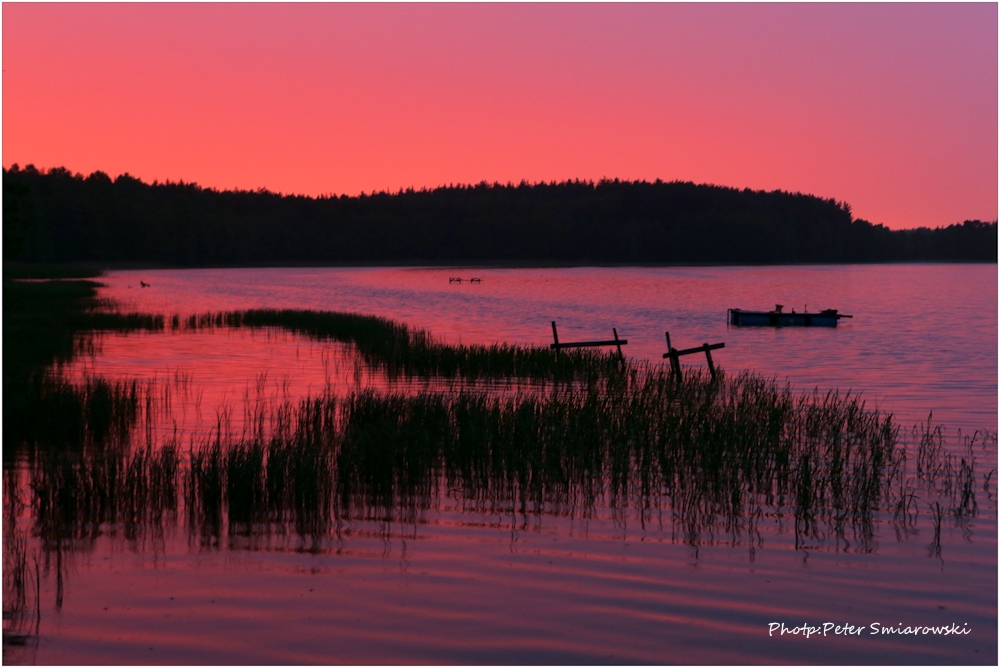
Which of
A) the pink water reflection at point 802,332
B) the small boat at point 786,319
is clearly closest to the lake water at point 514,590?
the pink water reflection at point 802,332

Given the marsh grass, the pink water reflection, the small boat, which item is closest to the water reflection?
the marsh grass

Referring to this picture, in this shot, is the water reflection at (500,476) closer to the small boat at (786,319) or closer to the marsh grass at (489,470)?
the marsh grass at (489,470)

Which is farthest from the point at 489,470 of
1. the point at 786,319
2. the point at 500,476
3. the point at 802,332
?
the point at 786,319

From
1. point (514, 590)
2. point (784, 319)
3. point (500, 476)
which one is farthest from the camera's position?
point (784, 319)

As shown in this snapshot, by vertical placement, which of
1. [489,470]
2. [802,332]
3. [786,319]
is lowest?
[489,470]

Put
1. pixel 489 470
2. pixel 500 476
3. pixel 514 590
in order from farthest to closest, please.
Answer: pixel 489 470, pixel 500 476, pixel 514 590

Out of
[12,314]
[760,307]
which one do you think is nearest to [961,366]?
[12,314]

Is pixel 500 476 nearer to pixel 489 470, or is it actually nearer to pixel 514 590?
pixel 489 470

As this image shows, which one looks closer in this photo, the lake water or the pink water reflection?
the lake water

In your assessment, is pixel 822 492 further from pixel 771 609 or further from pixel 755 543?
pixel 771 609

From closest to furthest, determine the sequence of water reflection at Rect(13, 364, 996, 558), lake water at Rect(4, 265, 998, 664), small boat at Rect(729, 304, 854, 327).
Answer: lake water at Rect(4, 265, 998, 664)
water reflection at Rect(13, 364, 996, 558)
small boat at Rect(729, 304, 854, 327)

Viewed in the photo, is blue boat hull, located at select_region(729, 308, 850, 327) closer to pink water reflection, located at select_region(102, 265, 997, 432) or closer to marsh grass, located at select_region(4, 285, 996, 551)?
pink water reflection, located at select_region(102, 265, 997, 432)

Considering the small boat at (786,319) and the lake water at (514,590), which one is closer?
the lake water at (514,590)

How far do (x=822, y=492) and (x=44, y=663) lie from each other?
7.76m
